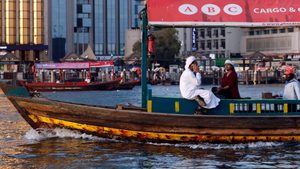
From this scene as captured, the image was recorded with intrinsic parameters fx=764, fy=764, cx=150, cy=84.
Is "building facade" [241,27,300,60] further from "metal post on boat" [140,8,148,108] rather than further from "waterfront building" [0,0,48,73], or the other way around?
"metal post on boat" [140,8,148,108]

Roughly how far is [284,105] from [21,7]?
310 ft

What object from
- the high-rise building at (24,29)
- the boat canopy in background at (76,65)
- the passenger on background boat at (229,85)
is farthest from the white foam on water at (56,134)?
the high-rise building at (24,29)

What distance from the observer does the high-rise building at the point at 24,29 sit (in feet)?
356

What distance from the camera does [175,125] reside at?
57.2ft

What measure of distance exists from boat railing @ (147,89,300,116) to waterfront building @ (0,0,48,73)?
302 ft

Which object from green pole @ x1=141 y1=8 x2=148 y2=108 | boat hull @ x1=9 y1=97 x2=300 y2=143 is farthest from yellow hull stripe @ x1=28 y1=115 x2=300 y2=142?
green pole @ x1=141 y1=8 x2=148 y2=108

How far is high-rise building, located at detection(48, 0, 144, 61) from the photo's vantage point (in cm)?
11531

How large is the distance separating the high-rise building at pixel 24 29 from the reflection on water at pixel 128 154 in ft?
295

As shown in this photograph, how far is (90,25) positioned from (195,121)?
104 m

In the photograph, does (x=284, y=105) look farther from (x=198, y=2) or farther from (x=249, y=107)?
(x=198, y=2)

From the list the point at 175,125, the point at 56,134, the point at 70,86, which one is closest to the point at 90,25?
the point at 70,86

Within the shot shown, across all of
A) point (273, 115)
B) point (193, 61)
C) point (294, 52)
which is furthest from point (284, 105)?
point (294, 52)

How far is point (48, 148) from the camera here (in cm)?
1838

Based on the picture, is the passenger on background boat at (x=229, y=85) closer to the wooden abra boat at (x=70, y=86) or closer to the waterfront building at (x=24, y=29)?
the wooden abra boat at (x=70, y=86)
